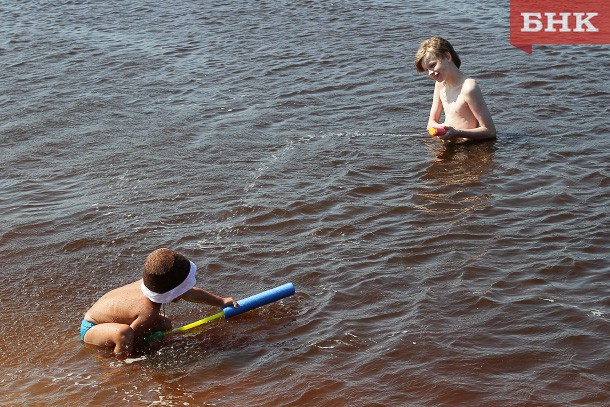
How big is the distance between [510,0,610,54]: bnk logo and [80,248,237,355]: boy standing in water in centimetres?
615

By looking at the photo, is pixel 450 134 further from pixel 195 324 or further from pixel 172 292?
pixel 172 292

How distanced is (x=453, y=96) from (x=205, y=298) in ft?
11.2

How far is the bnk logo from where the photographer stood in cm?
1008

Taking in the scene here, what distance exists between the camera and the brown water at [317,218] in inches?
180

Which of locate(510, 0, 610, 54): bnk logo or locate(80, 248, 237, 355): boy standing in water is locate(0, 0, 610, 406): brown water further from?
locate(510, 0, 610, 54): bnk logo

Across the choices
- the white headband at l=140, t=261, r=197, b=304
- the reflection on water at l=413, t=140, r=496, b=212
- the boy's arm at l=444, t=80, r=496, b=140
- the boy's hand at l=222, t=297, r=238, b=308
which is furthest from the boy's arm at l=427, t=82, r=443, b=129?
the white headband at l=140, t=261, r=197, b=304

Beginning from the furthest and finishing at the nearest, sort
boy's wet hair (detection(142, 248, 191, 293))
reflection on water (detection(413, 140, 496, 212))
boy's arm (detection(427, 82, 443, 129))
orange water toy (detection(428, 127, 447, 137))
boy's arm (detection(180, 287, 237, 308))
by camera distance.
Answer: boy's arm (detection(427, 82, 443, 129))
orange water toy (detection(428, 127, 447, 137))
reflection on water (detection(413, 140, 496, 212))
boy's arm (detection(180, 287, 237, 308))
boy's wet hair (detection(142, 248, 191, 293))

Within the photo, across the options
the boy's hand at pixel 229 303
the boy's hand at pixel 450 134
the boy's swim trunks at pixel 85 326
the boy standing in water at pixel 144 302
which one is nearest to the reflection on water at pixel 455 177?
the boy's hand at pixel 450 134

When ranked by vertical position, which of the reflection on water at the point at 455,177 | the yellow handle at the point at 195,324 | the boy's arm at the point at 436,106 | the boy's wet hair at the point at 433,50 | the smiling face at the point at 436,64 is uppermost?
the boy's wet hair at the point at 433,50

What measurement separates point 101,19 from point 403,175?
7681 mm

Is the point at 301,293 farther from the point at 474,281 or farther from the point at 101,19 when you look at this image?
the point at 101,19

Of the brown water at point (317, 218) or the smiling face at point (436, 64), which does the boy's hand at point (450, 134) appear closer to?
the brown water at point (317, 218)

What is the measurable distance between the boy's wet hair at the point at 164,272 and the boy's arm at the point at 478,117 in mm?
3277

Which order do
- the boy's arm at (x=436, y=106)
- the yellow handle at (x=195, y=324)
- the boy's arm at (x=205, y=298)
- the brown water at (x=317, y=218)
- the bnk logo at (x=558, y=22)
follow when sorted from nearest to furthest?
1. the brown water at (x=317, y=218)
2. the boy's arm at (x=205, y=298)
3. the yellow handle at (x=195, y=324)
4. the boy's arm at (x=436, y=106)
5. the bnk logo at (x=558, y=22)
